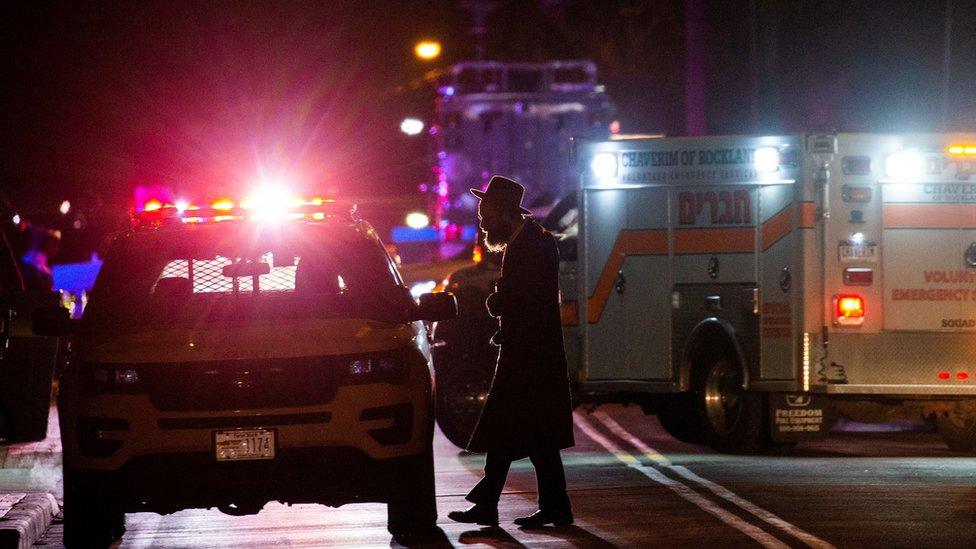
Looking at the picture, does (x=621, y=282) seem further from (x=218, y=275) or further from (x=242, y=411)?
(x=242, y=411)

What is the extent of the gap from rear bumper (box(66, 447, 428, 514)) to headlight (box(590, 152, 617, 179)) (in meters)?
5.88

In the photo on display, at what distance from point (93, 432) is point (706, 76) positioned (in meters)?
22.9

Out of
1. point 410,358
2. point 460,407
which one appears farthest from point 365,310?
point 460,407

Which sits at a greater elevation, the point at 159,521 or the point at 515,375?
the point at 515,375

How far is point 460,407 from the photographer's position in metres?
14.2

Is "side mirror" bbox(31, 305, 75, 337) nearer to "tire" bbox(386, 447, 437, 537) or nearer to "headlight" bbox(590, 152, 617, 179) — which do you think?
"tire" bbox(386, 447, 437, 537)

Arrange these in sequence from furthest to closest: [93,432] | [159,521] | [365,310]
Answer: [159,521], [365,310], [93,432]

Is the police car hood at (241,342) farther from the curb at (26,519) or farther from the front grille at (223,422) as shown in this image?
the curb at (26,519)

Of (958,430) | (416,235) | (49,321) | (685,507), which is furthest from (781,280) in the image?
(416,235)

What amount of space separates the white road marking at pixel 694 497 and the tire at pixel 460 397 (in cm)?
114

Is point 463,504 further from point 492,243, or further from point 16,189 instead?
point 16,189

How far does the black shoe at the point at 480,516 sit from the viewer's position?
944cm

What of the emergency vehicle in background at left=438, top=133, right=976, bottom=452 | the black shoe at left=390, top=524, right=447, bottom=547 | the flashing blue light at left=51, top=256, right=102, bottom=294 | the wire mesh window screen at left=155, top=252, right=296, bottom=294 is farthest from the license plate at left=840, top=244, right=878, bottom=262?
the flashing blue light at left=51, top=256, right=102, bottom=294

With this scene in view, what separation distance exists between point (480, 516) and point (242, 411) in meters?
1.69
